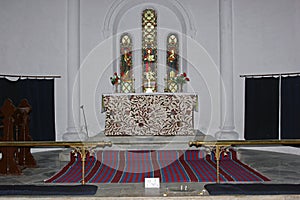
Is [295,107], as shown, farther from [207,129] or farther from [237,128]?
[207,129]

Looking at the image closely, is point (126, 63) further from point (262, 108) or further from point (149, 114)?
point (262, 108)

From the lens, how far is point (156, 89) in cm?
1217

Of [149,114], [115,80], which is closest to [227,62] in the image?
[149,114]

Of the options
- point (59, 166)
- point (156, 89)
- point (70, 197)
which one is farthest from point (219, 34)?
point (70, 197)

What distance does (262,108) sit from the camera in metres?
10.9

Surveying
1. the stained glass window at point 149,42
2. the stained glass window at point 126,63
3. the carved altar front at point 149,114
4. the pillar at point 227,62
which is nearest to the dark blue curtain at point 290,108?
the pillar at point 227,62

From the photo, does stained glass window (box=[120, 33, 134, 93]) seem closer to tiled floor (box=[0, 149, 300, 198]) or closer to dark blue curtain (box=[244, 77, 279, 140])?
tiled floor (box=[0, 149, 300, 198])

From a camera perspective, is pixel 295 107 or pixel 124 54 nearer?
pixel 295 107

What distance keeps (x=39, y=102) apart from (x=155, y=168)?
4.48m

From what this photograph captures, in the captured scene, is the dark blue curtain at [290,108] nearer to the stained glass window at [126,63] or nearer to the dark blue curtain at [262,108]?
the dark blue curtain at [262,108]

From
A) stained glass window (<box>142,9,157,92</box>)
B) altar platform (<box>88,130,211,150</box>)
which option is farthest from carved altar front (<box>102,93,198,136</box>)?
stained glass window (<box>142,9,157,92</box>)

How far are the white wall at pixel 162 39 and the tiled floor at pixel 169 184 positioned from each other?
183 centimetres

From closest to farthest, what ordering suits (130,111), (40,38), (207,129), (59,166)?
(59,166) < (130,111) < (40,38) < (207,129)

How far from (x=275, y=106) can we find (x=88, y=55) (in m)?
5.21
